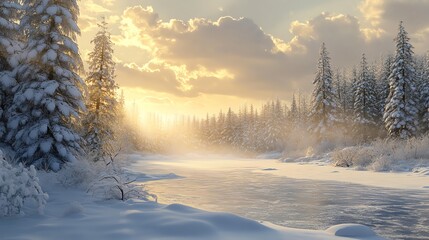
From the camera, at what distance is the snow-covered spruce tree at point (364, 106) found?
198ft

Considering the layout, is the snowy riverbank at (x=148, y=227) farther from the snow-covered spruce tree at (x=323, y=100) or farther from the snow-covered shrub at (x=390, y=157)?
the snow-covered spruce tree at (x=323, y=100)

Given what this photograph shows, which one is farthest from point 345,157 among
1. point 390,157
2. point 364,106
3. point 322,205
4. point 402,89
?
point 364,106

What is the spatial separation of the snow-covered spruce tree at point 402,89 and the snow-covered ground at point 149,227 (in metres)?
42.3

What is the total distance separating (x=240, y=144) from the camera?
334ft

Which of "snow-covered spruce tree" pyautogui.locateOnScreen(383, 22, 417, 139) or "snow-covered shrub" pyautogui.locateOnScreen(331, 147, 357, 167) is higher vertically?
"snow-covered spruce tree" pyautogui.locateOnScreen(383, 22, 417, 139)

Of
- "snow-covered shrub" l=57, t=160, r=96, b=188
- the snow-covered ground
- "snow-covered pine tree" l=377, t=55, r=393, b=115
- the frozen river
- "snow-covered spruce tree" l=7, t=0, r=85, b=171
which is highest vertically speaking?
"snow-covered pine tree" l=377, t=55, r=393, b=115

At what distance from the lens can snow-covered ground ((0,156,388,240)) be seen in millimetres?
7152

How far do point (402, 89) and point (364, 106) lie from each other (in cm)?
1414

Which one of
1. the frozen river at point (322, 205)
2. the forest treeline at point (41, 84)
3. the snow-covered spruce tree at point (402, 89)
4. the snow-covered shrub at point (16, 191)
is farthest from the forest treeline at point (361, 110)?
the snow-covered shrub at point (16, 191)

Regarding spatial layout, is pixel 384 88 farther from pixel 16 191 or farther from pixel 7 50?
pixel 16 191

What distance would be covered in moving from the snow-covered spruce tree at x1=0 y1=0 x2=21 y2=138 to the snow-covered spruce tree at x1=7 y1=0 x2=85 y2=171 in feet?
1.90

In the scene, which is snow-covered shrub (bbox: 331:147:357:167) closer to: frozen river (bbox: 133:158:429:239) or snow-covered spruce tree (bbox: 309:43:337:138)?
frozen river (bbox: 133:158:429:239)

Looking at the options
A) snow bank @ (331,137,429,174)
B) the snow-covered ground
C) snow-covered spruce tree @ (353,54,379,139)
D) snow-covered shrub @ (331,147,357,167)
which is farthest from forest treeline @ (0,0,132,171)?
snow-covered spruce tree @ (353,54,379,139)

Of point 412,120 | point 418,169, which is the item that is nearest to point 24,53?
point 418,169
